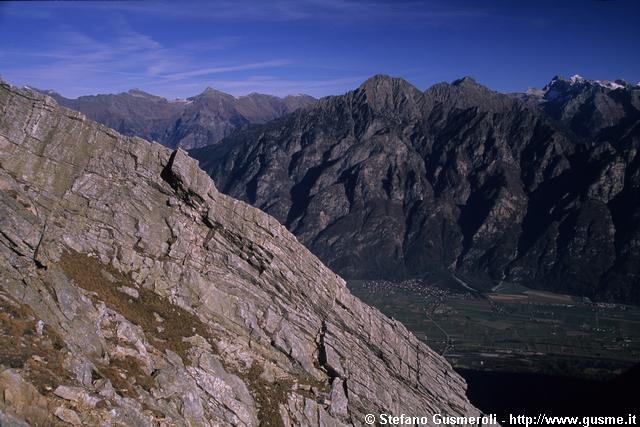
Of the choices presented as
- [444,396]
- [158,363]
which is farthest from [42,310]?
[444,396]

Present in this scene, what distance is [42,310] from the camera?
3152cm

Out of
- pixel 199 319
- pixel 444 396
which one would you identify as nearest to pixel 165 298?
pixel 199 319

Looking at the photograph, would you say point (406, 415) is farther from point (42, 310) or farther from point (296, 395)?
point (42, 310)

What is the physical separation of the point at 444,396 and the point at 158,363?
35.6m

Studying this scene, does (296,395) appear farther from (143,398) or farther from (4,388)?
(4,388)

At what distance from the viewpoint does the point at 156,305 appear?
41.1 metres

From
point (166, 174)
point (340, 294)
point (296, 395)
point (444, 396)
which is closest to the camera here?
point (296, 395)

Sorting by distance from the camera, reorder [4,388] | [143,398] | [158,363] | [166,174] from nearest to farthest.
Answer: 1. [4,388]
2. [143,398]
3. [158,363]
4. [166,174]

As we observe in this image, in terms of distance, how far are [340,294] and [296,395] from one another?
14718 millimetres

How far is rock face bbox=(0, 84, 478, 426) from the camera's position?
1162 inches

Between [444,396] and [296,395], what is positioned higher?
[444,396]

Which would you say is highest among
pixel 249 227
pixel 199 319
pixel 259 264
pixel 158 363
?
pixel 249 227

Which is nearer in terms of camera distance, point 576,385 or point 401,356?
point 401,356

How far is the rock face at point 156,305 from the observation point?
2952cm
